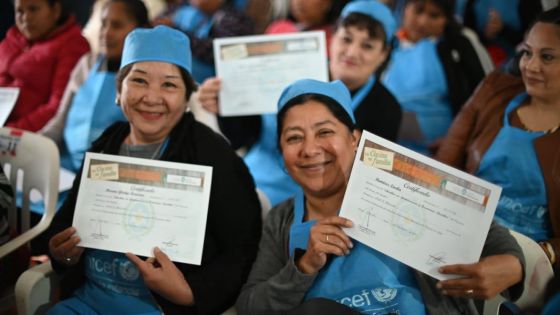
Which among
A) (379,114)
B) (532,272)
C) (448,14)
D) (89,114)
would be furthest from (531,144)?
(89,114)

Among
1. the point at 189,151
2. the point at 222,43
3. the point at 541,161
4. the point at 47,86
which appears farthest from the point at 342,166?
the point at 47,86

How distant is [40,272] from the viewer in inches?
77.7

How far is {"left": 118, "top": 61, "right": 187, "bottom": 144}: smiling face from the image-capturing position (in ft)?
6.35

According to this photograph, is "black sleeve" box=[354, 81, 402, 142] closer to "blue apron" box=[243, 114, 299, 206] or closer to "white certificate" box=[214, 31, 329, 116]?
"white certificate" box=[214, 31, 329, 116]

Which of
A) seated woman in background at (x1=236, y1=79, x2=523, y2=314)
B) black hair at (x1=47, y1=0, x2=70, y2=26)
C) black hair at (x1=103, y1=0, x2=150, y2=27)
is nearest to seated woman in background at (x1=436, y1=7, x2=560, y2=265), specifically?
seated woman in background at (x1=236, y1=79, x2=523, y2=314)

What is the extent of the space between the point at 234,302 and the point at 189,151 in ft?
1.87

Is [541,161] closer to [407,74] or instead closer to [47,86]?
[407,74]

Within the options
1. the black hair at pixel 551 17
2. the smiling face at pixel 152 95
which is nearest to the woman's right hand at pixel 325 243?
the smiling face at pixel 152 95

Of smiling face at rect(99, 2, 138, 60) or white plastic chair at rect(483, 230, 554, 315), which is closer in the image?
white plastic chair at rect(483, 230, 554, 315)

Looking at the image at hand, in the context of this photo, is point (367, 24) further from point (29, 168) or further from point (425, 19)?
point (29, 168)

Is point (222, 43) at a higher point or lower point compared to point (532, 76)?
higher

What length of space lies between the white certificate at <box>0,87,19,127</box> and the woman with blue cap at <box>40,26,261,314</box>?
2.39 ft

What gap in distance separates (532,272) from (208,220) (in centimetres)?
108

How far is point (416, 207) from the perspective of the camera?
1.59 metres
